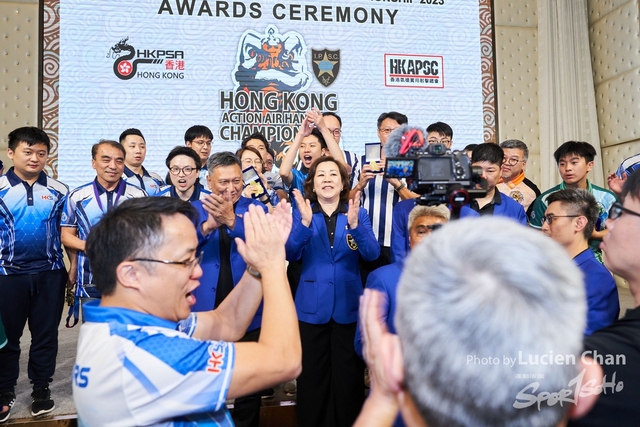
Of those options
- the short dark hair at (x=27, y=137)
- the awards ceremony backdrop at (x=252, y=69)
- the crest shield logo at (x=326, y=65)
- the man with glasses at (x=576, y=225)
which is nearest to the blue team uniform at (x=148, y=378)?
the man with glasses at (x=576, y=225)

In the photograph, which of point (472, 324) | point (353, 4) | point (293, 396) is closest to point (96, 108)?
point (353, 4)

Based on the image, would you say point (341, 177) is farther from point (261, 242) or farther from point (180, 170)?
point (261, 242)

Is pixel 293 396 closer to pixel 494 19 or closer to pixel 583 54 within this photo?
pixel 494 19

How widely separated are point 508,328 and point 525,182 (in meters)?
3.67

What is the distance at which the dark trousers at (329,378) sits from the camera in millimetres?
2426

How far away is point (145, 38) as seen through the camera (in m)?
5.02

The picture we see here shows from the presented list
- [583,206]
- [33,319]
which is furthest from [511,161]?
[33,319]

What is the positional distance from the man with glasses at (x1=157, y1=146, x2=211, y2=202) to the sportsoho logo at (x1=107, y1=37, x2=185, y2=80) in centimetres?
251

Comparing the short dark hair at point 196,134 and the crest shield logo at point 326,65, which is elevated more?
the crest shield logo at point 326,65

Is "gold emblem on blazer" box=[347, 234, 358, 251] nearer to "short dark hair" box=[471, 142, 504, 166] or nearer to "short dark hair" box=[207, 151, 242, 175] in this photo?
"short dark hair" box=[207, 151, 242, 175]

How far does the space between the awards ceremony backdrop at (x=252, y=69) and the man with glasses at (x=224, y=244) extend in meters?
2.63

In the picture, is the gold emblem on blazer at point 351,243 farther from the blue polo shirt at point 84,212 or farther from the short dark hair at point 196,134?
the short dark hair at point 196,134

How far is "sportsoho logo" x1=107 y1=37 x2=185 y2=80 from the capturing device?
16.3 ft

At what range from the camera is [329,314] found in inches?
96.0
